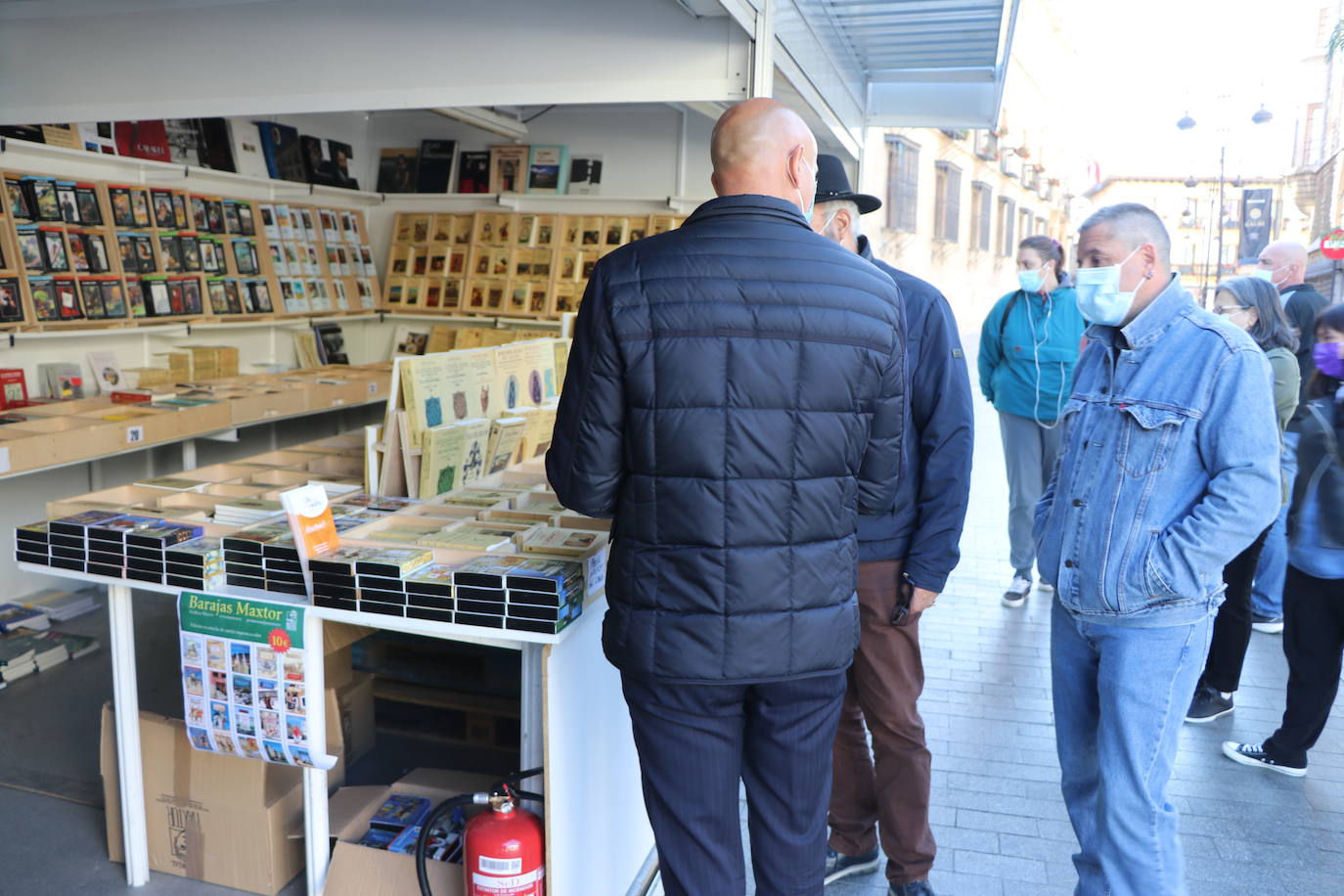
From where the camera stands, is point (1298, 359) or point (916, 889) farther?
point (1298, 359)

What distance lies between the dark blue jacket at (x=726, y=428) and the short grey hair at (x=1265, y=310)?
2.98 metres

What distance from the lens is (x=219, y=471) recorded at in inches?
132

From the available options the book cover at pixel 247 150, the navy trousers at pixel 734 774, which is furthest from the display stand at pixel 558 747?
the book cover at pixel 247 150

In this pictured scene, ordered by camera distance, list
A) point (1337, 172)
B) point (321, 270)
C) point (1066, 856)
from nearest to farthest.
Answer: point (1066, 856) → point (321, 270) → point (1337, 172)

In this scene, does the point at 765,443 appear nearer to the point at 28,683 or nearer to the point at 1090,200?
Answer: the point at 28,683

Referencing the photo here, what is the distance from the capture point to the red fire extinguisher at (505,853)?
215cm

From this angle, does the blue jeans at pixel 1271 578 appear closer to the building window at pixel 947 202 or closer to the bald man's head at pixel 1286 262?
the bald man's head at pixel 1286 262

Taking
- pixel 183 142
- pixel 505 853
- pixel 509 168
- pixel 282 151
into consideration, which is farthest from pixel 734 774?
pixel 509 168

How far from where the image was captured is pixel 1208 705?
3.88 m

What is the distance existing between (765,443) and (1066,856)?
6.54 feet

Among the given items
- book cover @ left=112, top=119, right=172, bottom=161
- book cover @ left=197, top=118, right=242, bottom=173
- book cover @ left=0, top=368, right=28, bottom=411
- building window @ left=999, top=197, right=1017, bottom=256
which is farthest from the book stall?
building window @ left=999, top=197, right=1017, bottom=256

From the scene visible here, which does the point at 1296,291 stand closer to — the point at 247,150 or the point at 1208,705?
the point at 1208,705

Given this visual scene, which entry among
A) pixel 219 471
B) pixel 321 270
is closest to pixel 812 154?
pixel 219 471

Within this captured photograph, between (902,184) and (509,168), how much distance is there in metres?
9.69
